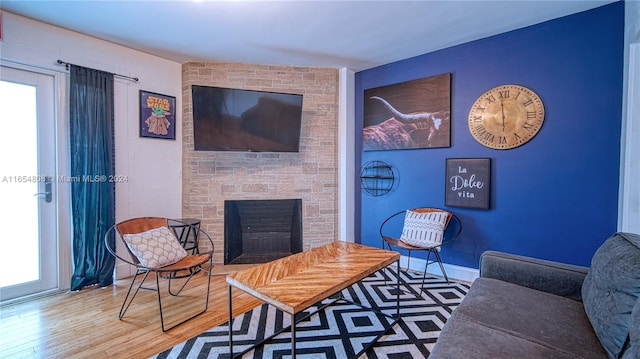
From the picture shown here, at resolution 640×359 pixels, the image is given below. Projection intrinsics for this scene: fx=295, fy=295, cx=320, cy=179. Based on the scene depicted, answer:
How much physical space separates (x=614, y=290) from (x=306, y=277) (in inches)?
55.3

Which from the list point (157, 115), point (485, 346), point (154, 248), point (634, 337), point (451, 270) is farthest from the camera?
point (157, 115)

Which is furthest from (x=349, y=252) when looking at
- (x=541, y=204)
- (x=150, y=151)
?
(x=150, y=151)

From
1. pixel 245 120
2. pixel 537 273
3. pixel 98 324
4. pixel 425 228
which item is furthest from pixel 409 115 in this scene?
pixel 98 324

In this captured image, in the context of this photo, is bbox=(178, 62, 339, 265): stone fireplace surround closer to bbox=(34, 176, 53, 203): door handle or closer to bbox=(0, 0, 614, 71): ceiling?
bbox=(0, 0, 614, 71): ceiling

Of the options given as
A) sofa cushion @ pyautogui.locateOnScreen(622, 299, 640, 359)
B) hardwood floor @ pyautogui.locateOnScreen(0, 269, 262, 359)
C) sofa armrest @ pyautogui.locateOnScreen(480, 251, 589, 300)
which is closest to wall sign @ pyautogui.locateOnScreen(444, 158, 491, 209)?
sofa armrest @ pyautogui.locateOnScreen(480, 251, 589, 300)

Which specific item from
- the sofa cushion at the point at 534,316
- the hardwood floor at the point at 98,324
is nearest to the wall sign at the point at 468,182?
the sofa cushion at the point at 534,316

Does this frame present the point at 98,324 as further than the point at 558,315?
Yes

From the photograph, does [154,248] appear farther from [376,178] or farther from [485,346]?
[376,178]

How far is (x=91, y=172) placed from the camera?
108 inches

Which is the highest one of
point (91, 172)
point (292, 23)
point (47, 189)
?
point (292, 23)

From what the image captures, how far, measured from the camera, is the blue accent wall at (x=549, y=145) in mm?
2316

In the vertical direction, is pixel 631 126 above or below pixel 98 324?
above

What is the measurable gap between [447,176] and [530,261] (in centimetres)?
133

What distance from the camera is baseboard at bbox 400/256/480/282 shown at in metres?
2.94
